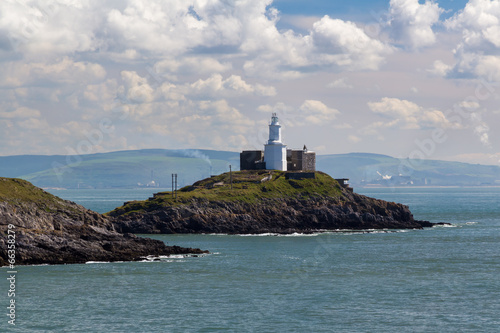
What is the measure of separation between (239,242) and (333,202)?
117 ft

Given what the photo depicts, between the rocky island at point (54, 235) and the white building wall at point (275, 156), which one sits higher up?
the white building wall at point (275, 156)

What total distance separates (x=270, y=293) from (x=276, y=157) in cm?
9588

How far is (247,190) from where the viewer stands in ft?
440

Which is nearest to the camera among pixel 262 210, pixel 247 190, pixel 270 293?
pixel 270 293

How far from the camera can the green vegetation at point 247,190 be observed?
126 metres

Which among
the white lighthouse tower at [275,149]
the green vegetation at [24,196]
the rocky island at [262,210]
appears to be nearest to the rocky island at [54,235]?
the green vegetation at [24,196]

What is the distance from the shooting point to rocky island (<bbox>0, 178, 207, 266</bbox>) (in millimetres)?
72331

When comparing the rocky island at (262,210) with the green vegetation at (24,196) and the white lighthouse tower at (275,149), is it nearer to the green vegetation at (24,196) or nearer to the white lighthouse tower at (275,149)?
the white lighthouse tower at (275,149)

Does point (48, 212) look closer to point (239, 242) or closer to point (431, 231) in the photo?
point (239, 242)

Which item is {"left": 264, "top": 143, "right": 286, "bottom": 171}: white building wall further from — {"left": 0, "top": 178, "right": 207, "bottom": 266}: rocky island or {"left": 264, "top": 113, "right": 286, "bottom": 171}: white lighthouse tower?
{"left": 0, "top": 178, "right": 207, "bottom": 266}: rocky island

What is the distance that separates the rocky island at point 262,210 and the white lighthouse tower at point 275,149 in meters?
9.48

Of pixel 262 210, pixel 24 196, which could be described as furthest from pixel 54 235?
pixel 262 210

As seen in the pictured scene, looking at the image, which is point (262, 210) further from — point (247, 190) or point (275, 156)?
point (275, 156)

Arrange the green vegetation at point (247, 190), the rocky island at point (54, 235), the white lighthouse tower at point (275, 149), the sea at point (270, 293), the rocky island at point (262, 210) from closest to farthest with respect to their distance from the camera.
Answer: the sea at point (270, 293)
the rocky island at point (54, 235)
the rocky island at point (262, 210)
the green vegetation at point (247, 190)
the white lighthouse tower at point (275, 149)
